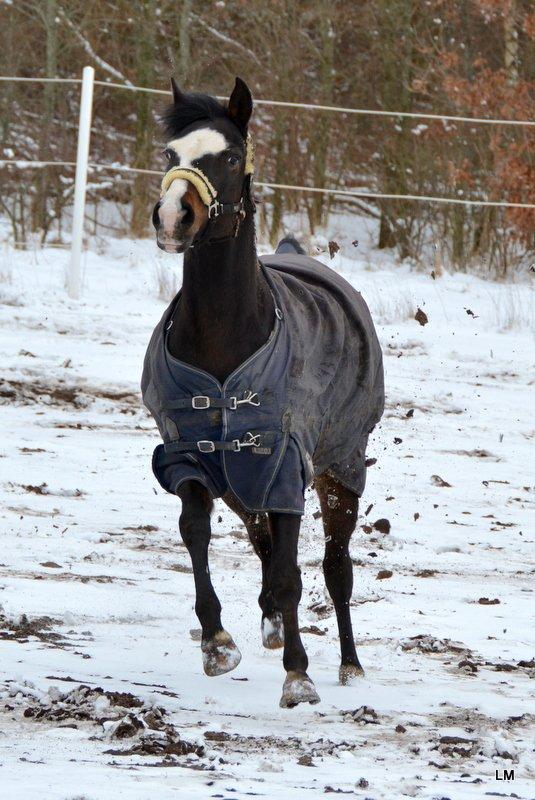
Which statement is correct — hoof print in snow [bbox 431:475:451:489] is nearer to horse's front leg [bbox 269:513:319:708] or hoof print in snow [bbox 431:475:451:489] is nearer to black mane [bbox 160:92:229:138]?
horse's front leg [bbox 269:513:319:708]

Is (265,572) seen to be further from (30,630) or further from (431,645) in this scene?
(30,630)

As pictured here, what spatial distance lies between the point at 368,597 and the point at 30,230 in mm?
9154

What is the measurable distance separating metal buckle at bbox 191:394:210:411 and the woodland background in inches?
334

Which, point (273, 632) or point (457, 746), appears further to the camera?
point (273, 632)

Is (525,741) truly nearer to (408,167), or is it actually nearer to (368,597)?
(368,597)

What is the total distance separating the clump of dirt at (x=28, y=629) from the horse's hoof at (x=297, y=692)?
86 cm

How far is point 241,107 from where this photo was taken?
13.1 ft

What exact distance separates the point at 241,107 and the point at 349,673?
182cm

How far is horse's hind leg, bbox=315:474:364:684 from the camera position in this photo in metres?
4.54

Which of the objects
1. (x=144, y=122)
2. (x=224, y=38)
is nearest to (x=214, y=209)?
(x=144, y=122)

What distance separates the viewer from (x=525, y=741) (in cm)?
344

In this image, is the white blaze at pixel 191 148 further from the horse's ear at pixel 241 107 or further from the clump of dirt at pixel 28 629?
the clump of dirt at pixel 28 629

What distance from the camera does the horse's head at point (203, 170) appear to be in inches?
141

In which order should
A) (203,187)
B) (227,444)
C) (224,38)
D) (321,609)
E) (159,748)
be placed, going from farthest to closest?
(224,38) → (321,609) → (227,444) → (203,187) → (159,748)
